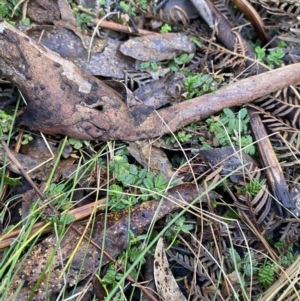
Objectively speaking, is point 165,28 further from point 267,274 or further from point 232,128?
point 267,274

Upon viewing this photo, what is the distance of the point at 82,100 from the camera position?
2059mm

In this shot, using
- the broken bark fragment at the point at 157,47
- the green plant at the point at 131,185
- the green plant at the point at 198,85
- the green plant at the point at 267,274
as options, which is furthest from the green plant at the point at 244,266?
the broken bark fragment at the point at 157,47

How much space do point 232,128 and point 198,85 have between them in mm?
265

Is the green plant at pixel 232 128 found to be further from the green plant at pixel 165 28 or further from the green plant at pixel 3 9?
the green plant at pixel 3 9

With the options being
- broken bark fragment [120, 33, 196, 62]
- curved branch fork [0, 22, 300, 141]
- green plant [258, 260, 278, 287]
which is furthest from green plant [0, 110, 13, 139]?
green plant [258, 260, 278, 287]

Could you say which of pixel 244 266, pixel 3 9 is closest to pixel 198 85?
pixel 244 266

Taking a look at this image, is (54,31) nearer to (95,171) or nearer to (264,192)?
(95,171)

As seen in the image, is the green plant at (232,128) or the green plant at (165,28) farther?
the green plant at (165,28)

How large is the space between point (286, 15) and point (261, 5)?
0.46 feet

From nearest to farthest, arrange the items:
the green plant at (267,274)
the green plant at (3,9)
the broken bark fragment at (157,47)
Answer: the green plant at (267,274), the green plant at (3,9), the broken bark fragment at (157,47)

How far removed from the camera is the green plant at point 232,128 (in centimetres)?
216

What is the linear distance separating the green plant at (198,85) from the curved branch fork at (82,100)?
0.14ft

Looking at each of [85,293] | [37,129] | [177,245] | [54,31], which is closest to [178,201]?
[177,245]

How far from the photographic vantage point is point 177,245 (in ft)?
6.68
